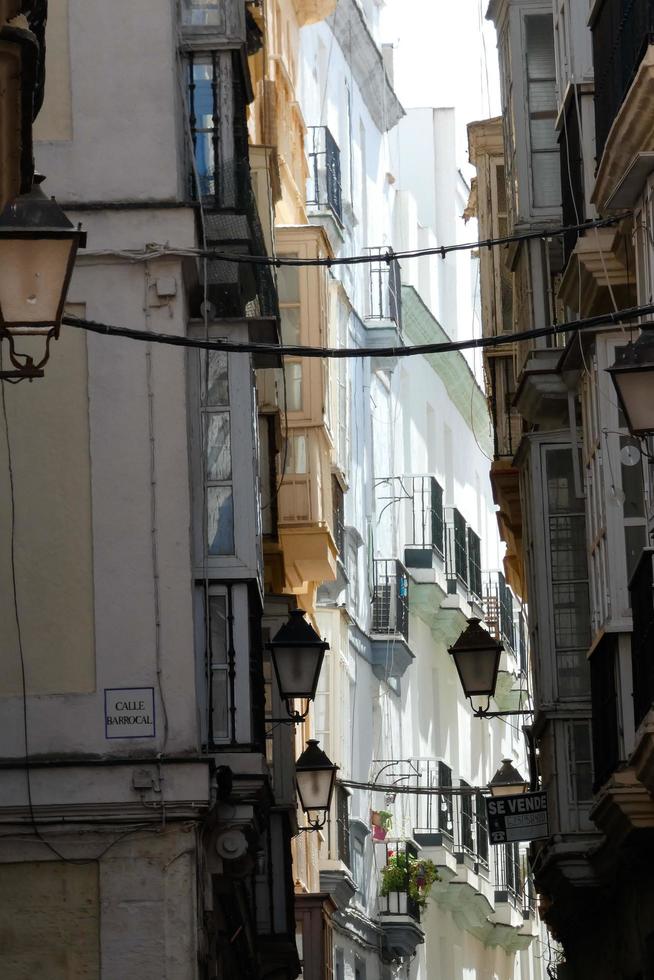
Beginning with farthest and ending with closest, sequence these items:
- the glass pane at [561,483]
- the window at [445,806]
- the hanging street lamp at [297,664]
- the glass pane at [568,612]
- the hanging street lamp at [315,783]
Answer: the window at [445,806]
the hanging street lamp at [315,783]
the glass pane at [561,483]
the glass pane at [568,612]
the hanging street lamp at [297,664]

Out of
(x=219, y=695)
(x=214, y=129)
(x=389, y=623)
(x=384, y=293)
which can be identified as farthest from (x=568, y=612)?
(x=384, y=293)

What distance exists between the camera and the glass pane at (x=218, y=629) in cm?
1498

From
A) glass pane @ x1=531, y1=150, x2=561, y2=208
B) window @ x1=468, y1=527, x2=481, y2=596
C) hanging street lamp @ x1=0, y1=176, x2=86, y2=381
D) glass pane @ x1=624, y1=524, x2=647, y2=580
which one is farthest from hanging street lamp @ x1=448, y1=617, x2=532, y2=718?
window @ x1=468, y1=527, x2=481, y2=596

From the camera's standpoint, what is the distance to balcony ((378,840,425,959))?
34.6 metres

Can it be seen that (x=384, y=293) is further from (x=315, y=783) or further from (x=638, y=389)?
(x=638, y=389)

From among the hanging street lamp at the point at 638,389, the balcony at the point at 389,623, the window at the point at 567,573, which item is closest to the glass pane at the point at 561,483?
the window at the point at 567,573

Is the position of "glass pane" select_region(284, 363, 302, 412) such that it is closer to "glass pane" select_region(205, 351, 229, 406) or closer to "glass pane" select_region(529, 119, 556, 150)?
"glass pane" select_region(529, 119, 556, 150)

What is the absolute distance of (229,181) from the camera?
15.8 m

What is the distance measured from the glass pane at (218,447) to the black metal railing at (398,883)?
20.1 metres

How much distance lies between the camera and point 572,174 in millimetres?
17578

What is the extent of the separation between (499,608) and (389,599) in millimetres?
8047

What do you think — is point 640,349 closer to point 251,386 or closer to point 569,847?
point 251,386

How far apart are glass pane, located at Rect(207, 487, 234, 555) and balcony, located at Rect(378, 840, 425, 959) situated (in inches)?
790

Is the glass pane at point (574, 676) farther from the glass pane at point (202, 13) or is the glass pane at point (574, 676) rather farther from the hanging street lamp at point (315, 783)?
the glass pane at point (202, 13)
